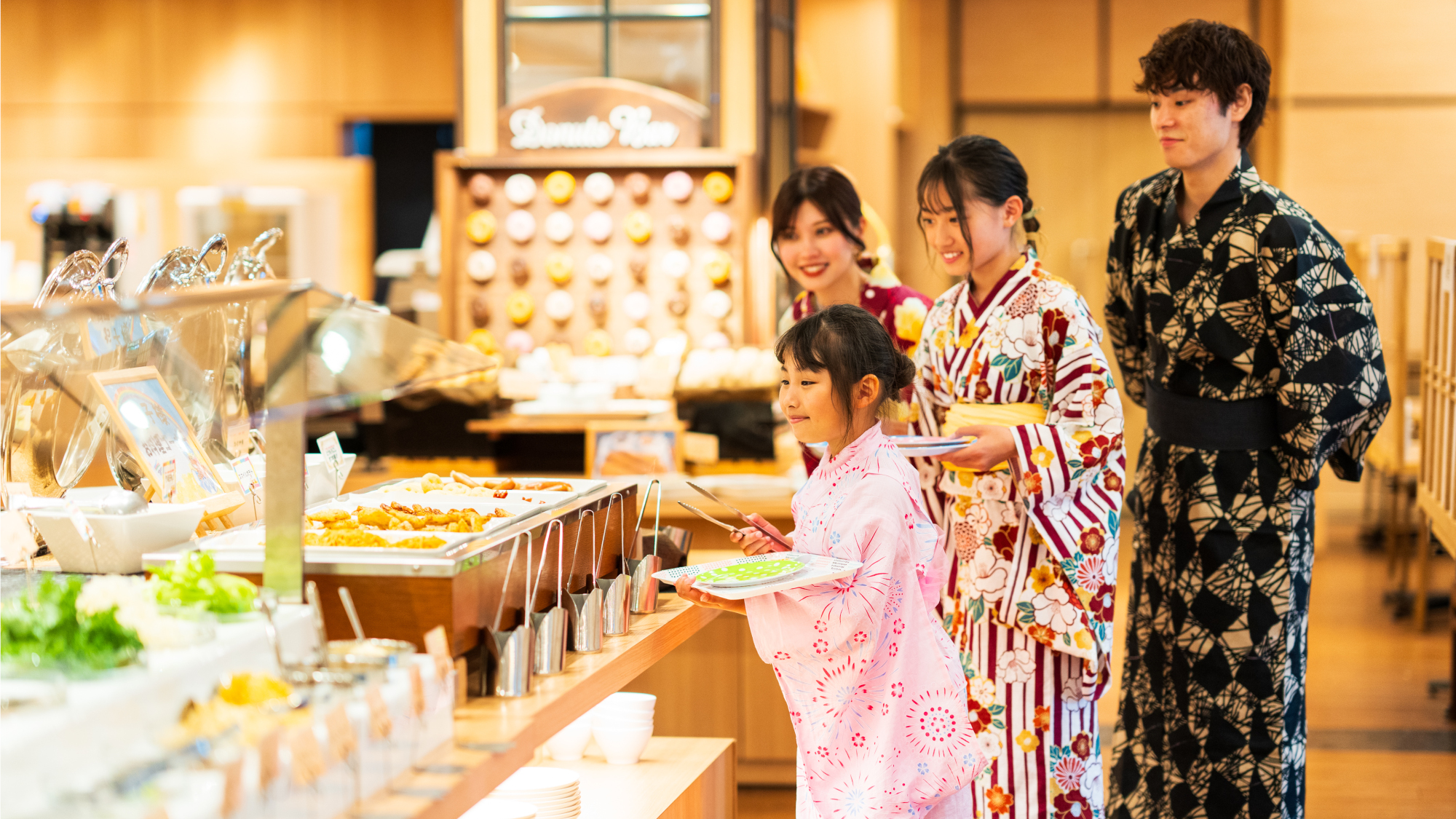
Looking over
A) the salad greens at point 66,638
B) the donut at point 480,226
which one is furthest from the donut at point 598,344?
the salad greens at point 66,638

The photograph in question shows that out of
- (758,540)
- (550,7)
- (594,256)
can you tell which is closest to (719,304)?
(594,256)

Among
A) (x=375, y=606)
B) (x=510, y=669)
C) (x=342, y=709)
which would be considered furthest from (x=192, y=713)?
(x=510, y=669)

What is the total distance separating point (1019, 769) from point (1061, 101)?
251 inches

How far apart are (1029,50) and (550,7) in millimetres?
3760

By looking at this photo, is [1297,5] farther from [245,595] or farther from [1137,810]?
[245,595]

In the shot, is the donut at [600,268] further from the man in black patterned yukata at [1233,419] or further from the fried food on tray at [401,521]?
the fried food on tray at [401,521]

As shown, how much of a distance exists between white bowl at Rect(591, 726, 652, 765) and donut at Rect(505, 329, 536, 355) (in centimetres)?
326

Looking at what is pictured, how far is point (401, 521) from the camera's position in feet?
6.04

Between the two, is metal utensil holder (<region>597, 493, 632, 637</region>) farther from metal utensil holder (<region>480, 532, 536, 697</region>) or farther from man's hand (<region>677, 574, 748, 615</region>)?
metal utensil holder (<region>480, 532, 536, 697</region>)

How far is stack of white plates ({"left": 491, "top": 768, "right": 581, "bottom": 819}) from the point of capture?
204 centimetres

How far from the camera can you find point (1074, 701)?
94.0 inches

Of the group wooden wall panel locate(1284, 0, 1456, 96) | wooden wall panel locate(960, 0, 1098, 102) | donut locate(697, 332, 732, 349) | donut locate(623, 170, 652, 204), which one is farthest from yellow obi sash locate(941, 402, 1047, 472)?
wooden wall panel locate(1284, 0, 1456, 96)

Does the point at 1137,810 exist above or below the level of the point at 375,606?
below

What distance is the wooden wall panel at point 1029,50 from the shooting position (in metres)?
7.99
